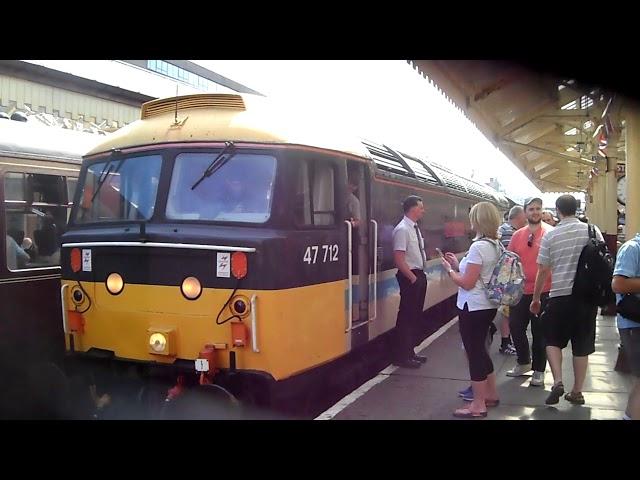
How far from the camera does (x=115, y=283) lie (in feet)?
15.2

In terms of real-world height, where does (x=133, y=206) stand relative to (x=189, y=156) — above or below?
below

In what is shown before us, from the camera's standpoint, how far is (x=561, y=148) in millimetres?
13719

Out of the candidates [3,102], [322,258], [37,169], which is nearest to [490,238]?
[322,258]

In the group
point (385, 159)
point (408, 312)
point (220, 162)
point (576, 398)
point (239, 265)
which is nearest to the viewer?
point (239, 265)

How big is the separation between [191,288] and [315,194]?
4.07ft

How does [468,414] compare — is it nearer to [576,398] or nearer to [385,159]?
[576,398]

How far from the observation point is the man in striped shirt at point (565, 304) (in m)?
5.03

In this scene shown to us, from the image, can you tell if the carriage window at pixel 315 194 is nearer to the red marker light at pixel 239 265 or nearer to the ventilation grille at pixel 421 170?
the red marker light at pixel 239 265

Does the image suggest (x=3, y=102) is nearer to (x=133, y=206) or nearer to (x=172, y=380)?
(x=133, y=206)

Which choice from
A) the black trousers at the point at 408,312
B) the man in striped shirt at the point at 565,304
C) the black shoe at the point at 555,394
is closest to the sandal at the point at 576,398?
the man in striped shirt at the point at 565,304

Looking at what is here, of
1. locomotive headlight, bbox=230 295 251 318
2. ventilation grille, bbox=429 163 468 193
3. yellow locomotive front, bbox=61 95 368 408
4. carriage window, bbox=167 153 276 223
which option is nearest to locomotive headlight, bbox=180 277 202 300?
yellow locomotive front, bbox=61 95 368 408

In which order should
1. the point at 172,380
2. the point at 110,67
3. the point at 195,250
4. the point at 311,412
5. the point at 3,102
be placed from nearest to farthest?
the point at 195,250 < the point at 172,380 < the point at 311,412 < the point at 3,102 < the point at 110,67

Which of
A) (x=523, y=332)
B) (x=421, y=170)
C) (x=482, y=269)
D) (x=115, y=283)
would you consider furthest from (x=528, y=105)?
(x=115, y=283)
